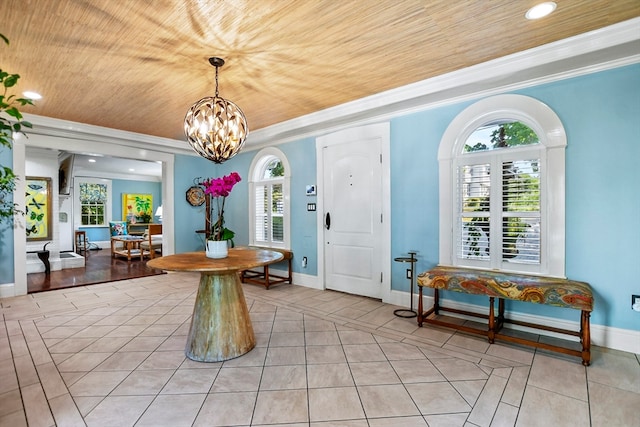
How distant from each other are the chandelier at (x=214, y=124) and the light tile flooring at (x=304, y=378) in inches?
69.9

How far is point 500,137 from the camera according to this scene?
3.20 metres

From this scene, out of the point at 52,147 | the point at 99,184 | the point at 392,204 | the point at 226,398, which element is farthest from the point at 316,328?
the point at 99,184

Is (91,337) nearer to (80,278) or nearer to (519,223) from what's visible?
(80,278)

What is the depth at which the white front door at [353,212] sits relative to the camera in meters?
4.10

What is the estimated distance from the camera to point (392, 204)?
392cm

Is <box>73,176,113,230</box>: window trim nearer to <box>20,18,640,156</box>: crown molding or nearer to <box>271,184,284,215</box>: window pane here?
<box>20,18,640,156</box>: crown molding

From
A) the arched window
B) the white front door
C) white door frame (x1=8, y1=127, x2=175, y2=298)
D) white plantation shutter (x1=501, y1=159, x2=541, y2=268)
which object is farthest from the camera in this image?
the arched window

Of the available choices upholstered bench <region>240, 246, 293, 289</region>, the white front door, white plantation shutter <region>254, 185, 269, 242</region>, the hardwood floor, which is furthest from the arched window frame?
the hardwood floor

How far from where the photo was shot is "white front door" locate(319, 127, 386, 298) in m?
4.10

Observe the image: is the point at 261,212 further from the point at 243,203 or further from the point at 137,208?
the point at 137,208

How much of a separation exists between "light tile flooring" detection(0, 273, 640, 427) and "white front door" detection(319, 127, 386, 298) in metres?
0.89

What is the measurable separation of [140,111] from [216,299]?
9.63ft

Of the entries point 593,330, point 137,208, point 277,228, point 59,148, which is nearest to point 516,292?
point 593,330

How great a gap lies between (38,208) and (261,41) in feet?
21.6
